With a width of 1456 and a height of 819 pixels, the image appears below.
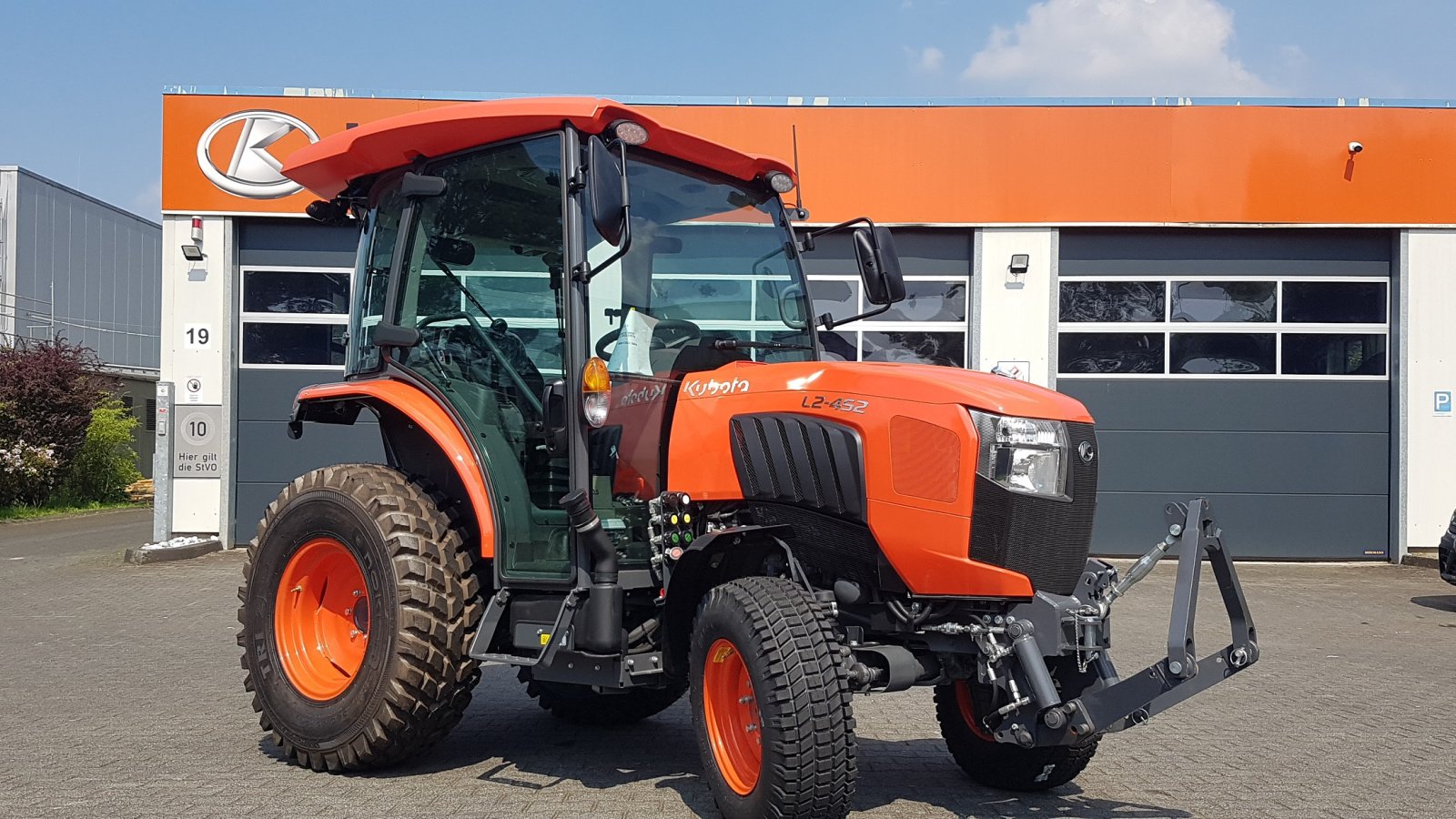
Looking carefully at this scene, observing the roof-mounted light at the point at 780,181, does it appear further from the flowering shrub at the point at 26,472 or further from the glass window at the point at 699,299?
the flowering shrub at the point at 26,472

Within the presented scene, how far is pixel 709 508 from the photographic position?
15.0 ft

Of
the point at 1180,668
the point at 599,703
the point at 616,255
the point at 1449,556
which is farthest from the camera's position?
the point at 1449,556

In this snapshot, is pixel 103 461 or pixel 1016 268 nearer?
pixel 1016 268

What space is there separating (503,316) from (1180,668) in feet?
9.53

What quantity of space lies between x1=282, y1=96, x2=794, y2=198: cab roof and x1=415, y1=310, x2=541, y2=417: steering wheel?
0.69 metres

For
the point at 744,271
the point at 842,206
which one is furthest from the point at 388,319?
the point at 842,206

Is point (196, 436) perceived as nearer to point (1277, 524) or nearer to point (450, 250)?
point (450, 250)

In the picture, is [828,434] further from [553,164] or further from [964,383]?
[553,164]

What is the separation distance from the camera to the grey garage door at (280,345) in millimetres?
14633

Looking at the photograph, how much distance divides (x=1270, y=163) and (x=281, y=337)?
11830mm

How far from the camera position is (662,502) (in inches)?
182

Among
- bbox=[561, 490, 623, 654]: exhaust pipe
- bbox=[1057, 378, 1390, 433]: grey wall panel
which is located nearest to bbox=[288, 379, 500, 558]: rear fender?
bbox=[561, 490, 623, 654]: exhaust pipe

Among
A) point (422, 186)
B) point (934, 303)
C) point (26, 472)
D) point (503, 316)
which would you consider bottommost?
point (26, 472)

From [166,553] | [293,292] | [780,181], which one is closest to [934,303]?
[293,292]
